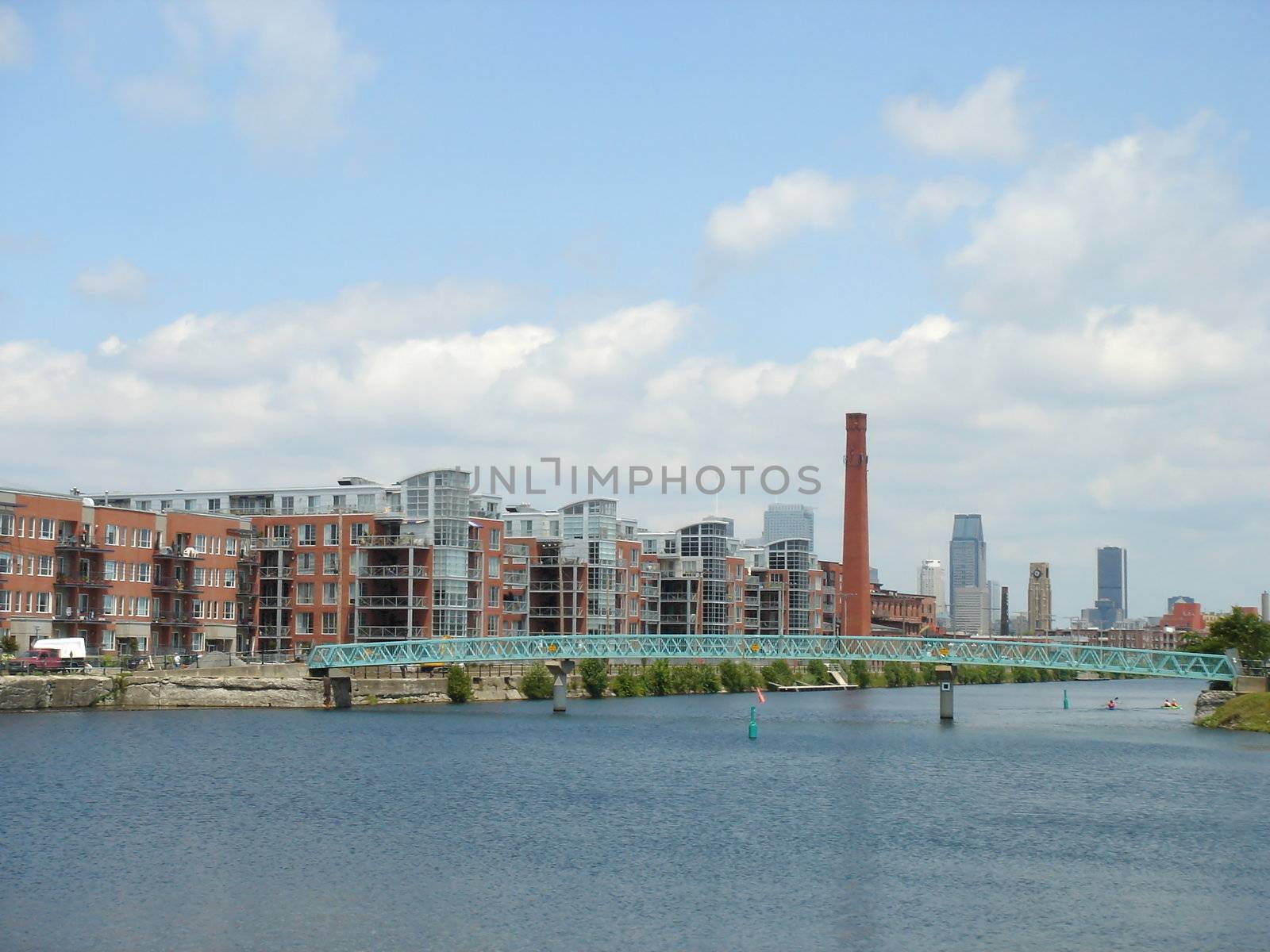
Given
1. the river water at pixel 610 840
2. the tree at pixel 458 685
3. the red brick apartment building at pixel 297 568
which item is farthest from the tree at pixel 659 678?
the river water at pixel 610 840

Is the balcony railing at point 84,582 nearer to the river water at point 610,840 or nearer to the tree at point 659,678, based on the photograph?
the river water at point 610,840

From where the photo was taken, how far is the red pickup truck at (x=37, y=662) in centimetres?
9819

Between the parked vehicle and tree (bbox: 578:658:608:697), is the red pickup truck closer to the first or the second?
the parked vehicle

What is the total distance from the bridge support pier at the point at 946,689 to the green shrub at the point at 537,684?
33.5 m

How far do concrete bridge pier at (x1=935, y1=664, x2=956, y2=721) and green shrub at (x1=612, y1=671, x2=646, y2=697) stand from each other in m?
36.3

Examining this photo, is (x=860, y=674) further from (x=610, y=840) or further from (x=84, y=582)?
(x=610, y=840)

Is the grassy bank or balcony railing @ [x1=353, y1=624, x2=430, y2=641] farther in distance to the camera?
balcony railing @ [x1=353, y1=624, x2=430, y2=641]

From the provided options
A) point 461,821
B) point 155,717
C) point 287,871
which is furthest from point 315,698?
point 287,871

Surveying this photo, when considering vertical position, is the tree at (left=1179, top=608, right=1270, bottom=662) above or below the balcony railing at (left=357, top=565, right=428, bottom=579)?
below

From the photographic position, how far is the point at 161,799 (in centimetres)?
5966

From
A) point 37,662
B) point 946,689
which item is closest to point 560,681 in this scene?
point 946,689

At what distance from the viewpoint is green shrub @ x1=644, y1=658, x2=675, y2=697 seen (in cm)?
14688

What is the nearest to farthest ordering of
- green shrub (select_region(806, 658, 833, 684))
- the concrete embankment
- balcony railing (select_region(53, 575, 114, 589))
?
1. the concrete embankment
2. balcony railing (select_region(53, 575, 114, 589))
3. green shrub (select_region(806, 658, 833, 684))

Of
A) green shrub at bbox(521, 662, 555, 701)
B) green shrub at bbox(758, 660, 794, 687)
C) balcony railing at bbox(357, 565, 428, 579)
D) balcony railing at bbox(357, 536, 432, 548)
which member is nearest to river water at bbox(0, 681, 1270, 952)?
green shrub at bbox(521, 662, 555, 701)
